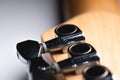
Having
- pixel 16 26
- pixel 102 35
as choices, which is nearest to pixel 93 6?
pixel 102 35

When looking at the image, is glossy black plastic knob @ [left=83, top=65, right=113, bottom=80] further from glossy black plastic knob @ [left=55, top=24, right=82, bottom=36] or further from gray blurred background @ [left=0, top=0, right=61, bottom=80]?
gray blurred background @ [left=0, top=0, right=61, bottom=80]

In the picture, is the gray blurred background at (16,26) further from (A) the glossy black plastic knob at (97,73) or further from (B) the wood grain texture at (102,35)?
(A) the glossy black plastic knob at (97,73)

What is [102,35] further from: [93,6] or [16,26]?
[16,26]

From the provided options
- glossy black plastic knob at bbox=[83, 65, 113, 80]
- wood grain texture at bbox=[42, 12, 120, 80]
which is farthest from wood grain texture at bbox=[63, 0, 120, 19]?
glossy black plastic knob at bbox=[83, 65, 113, 80]

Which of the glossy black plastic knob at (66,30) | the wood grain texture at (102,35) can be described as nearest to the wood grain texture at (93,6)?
the wood grain texture at (102,35)

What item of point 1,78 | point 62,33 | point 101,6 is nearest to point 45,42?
point 62,33
